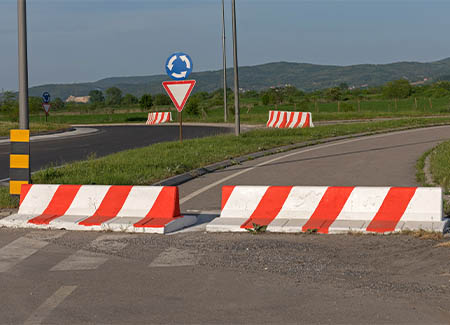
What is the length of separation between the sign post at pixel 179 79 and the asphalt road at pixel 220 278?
9.89 metres

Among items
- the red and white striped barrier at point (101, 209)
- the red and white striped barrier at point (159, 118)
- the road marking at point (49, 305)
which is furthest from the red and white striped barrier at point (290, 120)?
the road marking at point (49, 305)

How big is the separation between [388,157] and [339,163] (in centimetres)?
213

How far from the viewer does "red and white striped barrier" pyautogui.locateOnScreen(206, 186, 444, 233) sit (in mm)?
8805

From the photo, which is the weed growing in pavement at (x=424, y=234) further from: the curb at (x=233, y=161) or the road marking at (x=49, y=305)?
the curb at (x=233, y=161)

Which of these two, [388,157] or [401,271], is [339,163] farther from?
[401,271]

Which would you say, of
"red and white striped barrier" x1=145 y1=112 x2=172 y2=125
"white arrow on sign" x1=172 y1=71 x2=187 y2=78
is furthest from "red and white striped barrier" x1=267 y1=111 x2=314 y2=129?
"white arrow on sign" x1=172 y1=71 x2=187 y2=78

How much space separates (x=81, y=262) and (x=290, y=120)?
30.9 metres

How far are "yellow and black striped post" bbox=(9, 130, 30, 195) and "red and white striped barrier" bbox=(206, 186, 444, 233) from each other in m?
3.67

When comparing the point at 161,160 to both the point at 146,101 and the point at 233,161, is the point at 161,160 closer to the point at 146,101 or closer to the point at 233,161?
the point at 233,161

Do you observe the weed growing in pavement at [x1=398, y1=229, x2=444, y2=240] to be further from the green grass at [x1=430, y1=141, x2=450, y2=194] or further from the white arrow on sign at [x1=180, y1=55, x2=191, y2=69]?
the white arrow on sign at [x1=180, y1=55, x2=191, y2=69]

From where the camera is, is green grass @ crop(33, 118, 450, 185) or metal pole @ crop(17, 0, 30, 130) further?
green grass @ crop(33, 118, 450, 185)

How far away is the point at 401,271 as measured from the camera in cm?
677

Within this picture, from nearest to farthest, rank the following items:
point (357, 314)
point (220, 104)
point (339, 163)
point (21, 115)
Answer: point (357, 314) < point (21, 115) < point (339, 163) < point (220, 104)

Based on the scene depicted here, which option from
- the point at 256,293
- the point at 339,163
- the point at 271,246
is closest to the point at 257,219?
the point at 271,246
